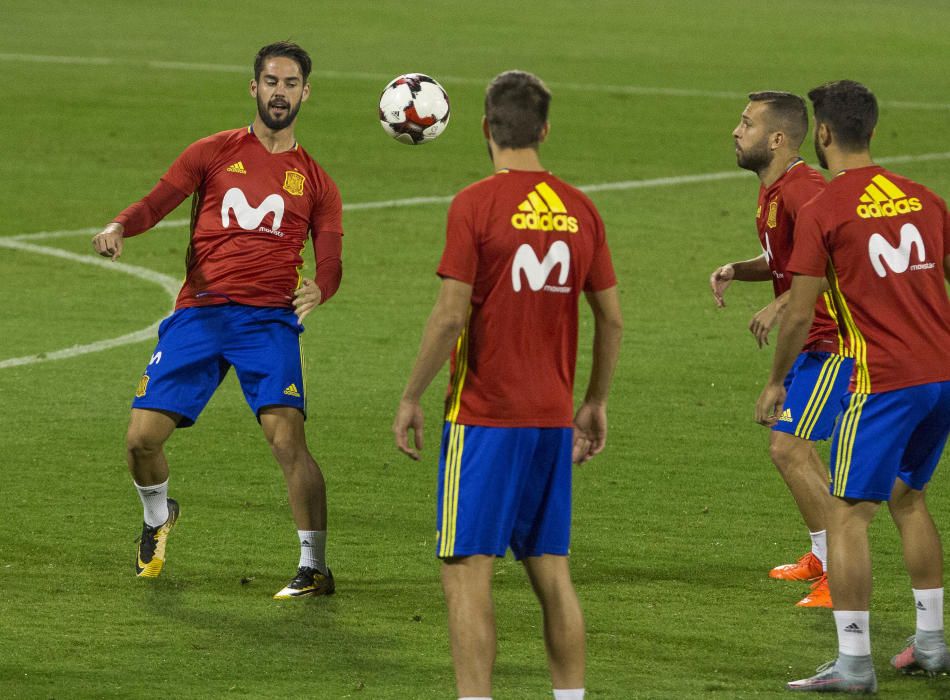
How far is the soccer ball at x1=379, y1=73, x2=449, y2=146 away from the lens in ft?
32.1

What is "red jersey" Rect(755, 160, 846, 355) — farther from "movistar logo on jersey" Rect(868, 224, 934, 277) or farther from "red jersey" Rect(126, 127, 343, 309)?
"red jersey" Rect(126, 127, 343, 309)

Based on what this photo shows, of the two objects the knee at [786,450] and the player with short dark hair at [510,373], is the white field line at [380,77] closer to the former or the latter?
the knee at [786,450]

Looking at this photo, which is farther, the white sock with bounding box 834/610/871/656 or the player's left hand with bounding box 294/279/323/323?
the player's left hand with bounding box 294/279/323/323

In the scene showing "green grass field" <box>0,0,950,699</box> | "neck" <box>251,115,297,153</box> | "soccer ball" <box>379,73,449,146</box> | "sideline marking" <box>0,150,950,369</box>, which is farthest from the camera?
"sideline marking" <box>0,150,950,369</box>

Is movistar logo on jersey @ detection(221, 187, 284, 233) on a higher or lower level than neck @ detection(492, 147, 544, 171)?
higher

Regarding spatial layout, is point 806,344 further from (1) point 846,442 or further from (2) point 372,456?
(2) point 372,456

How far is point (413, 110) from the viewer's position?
980 cm

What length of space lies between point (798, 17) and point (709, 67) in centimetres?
1253

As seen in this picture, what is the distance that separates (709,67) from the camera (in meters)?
32.9

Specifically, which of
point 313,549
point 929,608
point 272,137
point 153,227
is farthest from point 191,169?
point 153,227

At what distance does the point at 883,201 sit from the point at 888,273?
10.6 inches

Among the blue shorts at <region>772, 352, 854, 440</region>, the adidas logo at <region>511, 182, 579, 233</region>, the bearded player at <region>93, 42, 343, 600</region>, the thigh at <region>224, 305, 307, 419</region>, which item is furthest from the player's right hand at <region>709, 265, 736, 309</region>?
the adidas logo at <region>511, 182, 579, 233</region>

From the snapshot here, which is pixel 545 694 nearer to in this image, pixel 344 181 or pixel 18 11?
pixel 344 181

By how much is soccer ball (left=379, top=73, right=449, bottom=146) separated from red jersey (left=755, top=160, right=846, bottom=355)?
2226mm
